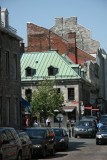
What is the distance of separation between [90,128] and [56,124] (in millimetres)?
21144

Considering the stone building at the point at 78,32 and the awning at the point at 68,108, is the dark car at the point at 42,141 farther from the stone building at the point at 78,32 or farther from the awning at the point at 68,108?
the stone building at the point at 78,32

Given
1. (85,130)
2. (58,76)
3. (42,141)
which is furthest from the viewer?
(58,76)

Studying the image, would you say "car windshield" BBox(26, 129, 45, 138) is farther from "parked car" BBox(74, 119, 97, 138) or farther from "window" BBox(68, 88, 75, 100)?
"window" BBox(68, 88, 75, 100)

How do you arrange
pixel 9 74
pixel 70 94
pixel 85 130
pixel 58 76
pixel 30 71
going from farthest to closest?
pixel 30 71 < pixel 58 76 < pixel 70 94 < pixel 85 130 < pixel 9 74

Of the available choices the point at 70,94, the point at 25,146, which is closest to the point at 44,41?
the point at 70,94

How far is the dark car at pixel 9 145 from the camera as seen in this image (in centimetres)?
1761

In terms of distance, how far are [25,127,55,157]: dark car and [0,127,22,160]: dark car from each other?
382 centimetres

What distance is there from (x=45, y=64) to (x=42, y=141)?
151 ft

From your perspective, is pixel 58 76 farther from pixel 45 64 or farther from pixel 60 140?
pixel 60 140

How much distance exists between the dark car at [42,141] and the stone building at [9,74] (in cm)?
1018

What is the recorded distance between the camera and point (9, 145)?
18.2m

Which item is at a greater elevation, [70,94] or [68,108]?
[70,94]

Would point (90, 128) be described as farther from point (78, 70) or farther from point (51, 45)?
point (51, 45)

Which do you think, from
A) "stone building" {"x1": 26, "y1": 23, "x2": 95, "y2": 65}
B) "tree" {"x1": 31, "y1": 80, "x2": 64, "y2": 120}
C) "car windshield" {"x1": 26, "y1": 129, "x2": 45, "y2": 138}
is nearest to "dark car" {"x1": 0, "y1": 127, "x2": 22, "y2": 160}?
"car windshield" {"x1": 26, "y1": 129, "x2": 45, "y2": 138}
